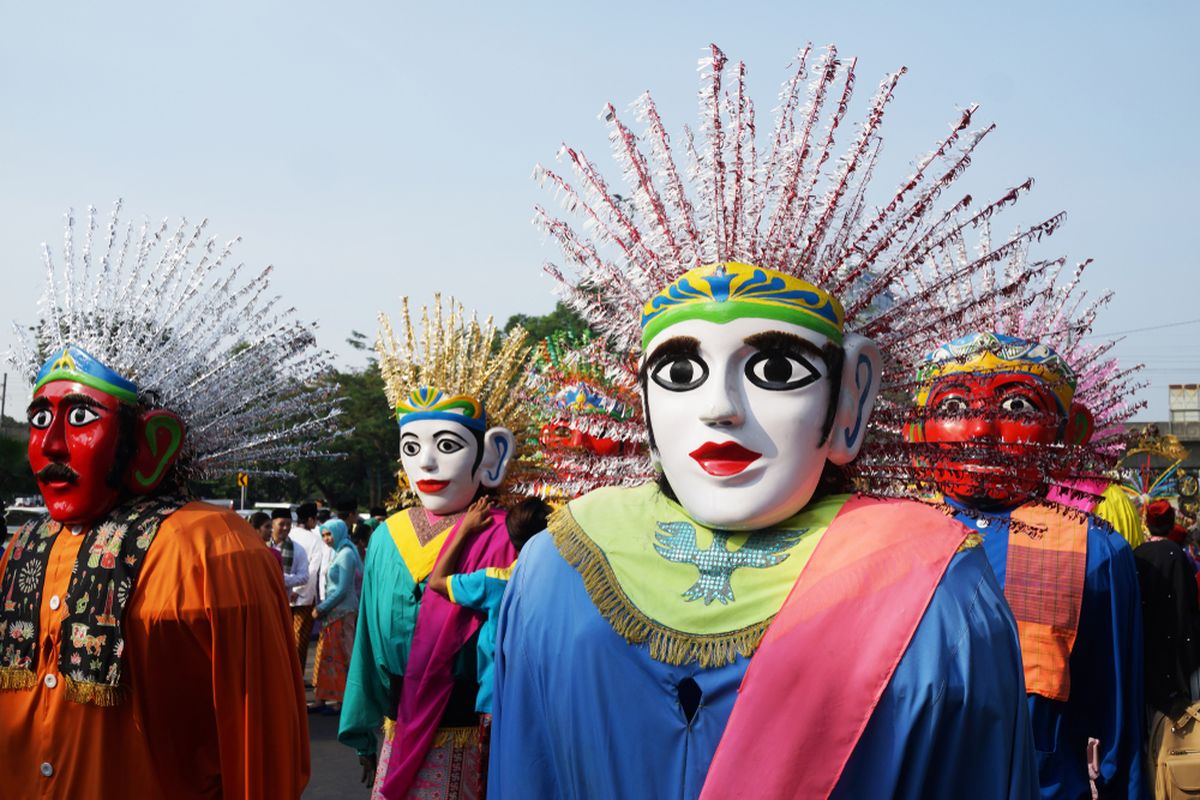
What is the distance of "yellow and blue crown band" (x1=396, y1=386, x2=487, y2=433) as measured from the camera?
225 inches

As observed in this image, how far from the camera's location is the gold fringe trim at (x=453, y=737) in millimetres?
5082

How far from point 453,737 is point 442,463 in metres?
1.26

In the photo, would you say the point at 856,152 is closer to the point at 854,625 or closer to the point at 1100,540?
the point at 854,625

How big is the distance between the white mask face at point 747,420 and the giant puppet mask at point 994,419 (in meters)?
0.40

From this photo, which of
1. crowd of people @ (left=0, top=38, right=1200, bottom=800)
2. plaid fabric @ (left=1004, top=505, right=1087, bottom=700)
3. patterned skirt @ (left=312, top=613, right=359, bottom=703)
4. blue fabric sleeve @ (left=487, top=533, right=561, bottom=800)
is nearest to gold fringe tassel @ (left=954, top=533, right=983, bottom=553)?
crowd of people @ (left=0, top=38, right=1200, bottom=800)

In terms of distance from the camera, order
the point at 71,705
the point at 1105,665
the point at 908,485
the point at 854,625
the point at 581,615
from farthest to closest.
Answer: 1. the point at 1105,665
2. the point at 71,705
3. the point at 908,485
4. the point at 581,615
5. the point at 854,625

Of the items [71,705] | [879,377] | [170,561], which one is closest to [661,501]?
[879,377]

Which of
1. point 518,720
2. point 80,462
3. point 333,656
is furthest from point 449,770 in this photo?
point 333,656

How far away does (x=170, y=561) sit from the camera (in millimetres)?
3518

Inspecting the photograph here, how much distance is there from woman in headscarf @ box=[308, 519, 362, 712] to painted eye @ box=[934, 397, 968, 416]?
7.16 metres

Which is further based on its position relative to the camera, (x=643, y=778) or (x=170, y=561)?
(x=170, y=561)

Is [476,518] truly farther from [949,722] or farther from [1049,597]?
[949,722]

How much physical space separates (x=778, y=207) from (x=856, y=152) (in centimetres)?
22

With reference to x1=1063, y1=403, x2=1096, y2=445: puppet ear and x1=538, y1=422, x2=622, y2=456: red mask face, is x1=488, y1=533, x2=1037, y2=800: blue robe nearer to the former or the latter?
x1=538, y1=422, x2=622, y2=456: red mask face
